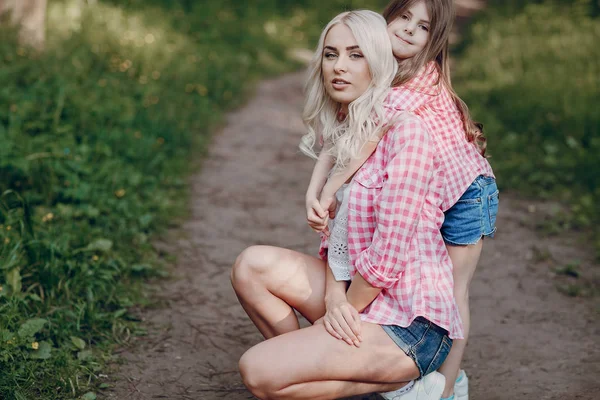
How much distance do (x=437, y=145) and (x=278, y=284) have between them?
2.50ft

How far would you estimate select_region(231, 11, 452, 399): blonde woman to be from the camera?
7.23ft

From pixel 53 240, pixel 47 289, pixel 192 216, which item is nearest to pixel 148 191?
pixel 192 216

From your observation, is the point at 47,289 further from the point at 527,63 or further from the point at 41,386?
the point at 527,63

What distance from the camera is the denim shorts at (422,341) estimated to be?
227 cm

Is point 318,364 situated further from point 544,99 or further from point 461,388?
point 544,99

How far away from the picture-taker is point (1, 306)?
3.00m

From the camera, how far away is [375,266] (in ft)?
7.30

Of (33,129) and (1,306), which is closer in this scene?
(1,306)

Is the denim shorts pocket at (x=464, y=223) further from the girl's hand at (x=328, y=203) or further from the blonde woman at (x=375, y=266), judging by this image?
the girl's hand at (x=328, y=203)

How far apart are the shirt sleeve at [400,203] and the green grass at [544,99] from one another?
2807 millimetres

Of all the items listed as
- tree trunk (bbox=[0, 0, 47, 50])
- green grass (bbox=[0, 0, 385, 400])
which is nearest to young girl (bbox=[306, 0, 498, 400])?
green grass (bbox=[0, 0, 385, 400])

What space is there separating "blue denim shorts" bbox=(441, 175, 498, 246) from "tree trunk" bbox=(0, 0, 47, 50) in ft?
15.1

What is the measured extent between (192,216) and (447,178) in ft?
8.98

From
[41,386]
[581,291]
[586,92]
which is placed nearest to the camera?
[41,386]
